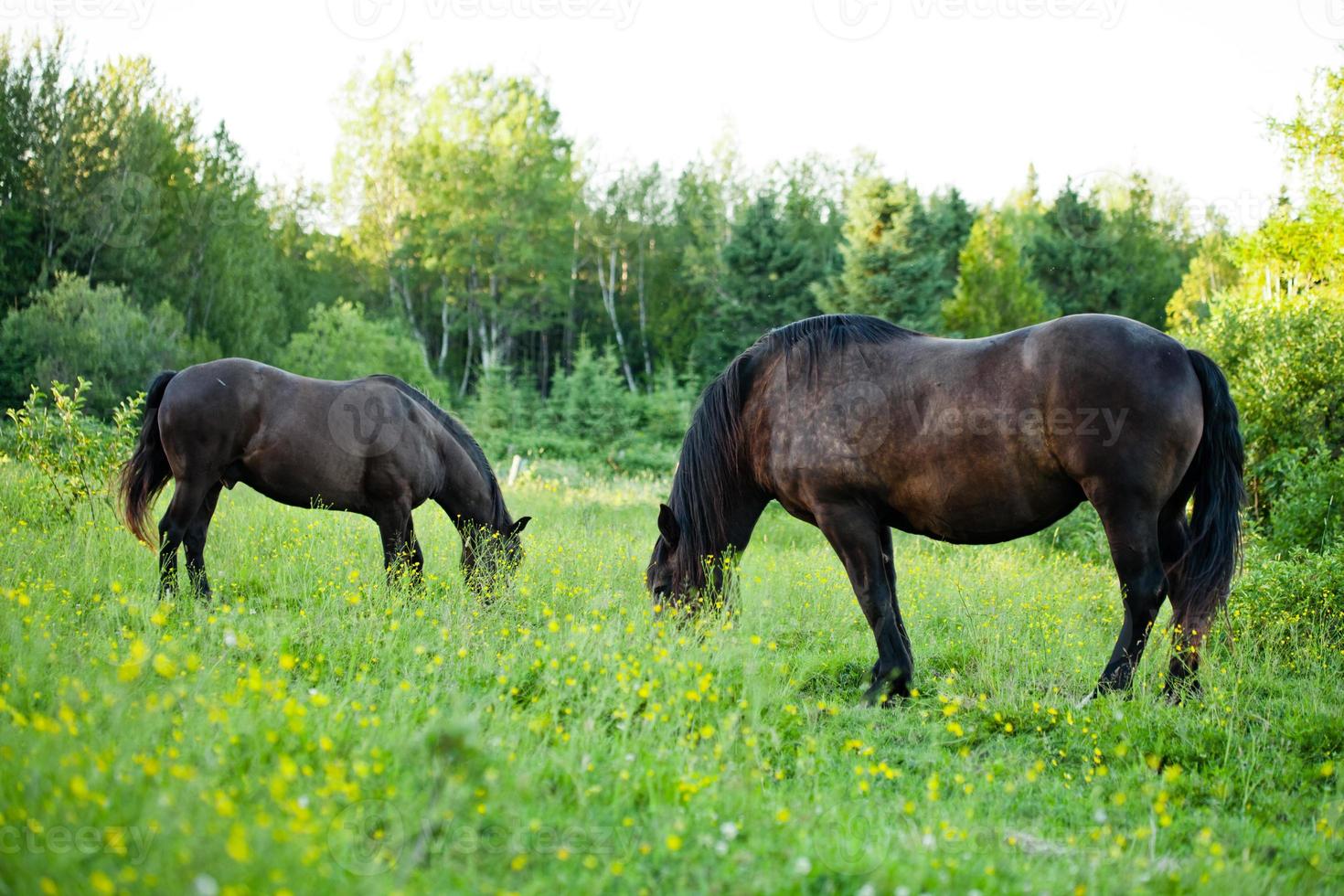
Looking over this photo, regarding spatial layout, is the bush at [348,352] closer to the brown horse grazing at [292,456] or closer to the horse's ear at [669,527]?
the brown horse grazing at [292,456]

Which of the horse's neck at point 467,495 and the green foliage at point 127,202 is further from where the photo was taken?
the green foliage at point 127,202

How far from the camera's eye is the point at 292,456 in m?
6.58

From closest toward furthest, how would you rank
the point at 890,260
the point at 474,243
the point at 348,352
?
the point at 348,352
the point at 890,260
the point at 474,243

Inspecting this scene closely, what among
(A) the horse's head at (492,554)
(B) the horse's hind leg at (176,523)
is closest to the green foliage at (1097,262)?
(A) the horse's head at (492,554)

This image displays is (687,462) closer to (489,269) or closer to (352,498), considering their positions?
(352,498)

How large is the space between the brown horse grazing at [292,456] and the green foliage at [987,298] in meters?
28.6

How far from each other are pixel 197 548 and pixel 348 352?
71.1 ft

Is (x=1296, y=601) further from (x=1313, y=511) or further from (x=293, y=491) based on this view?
(x=293, y=491)

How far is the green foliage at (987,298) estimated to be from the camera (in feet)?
108

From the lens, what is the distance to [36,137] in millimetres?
24188

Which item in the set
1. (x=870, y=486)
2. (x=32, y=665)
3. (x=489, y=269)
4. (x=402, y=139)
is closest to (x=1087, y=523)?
(x=870, y=486)

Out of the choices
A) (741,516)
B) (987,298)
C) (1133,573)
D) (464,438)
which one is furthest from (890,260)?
(1133,573)

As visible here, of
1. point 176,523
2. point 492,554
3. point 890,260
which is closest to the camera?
point 176,523

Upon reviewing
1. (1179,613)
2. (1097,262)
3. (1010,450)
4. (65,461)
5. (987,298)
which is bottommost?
(65,461)
